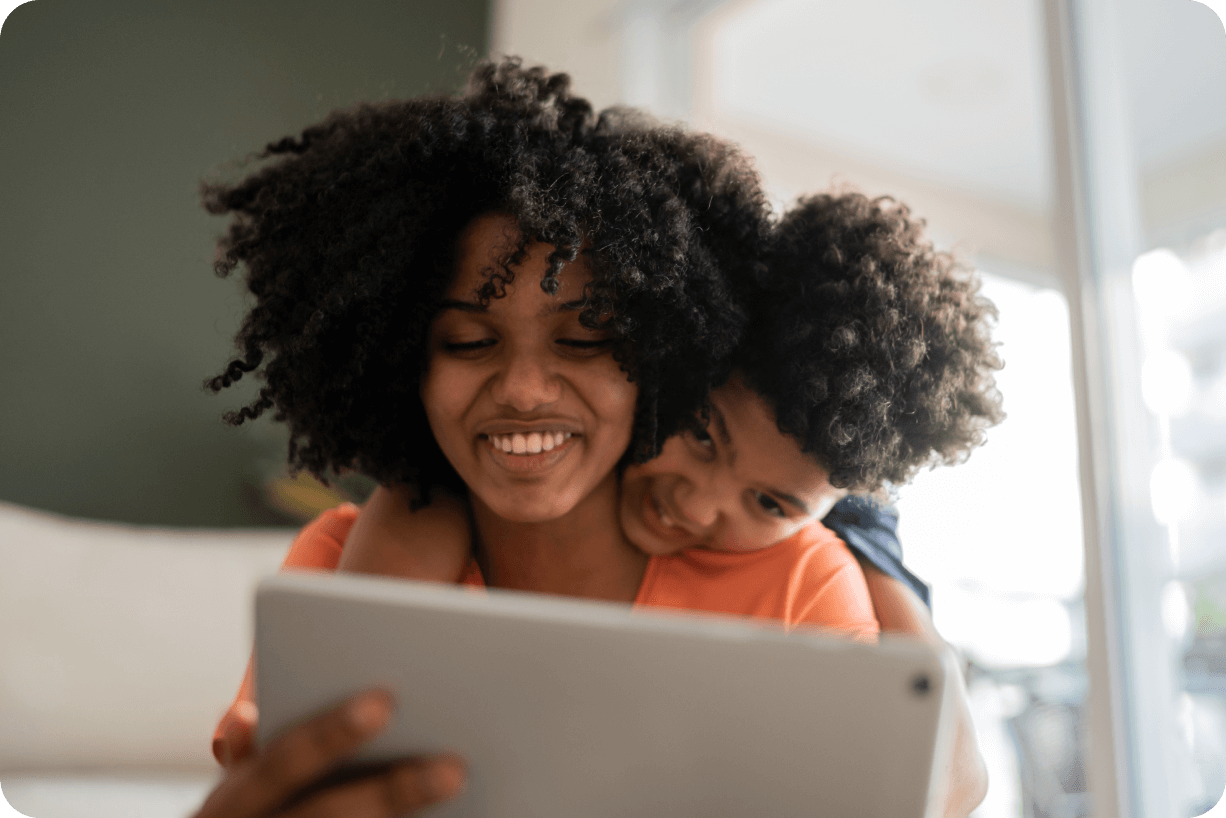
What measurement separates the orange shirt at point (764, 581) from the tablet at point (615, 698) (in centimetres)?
42

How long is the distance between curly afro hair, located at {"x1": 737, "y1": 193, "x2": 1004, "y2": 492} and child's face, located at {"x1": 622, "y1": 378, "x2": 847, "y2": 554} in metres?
0.03

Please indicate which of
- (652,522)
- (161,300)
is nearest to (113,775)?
(161,300)

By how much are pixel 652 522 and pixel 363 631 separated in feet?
1.94

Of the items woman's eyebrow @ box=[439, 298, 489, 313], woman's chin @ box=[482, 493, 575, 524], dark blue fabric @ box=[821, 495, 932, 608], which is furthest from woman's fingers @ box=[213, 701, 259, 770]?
dark blue fabric @ box=[821, 495, 932, 608]

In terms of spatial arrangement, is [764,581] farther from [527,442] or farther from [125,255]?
[125,255]

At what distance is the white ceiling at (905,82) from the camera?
269 cm

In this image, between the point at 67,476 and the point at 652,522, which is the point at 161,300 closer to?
the point at 67,476

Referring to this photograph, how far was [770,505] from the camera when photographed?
112cm

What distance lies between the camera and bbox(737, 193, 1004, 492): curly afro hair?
1.05m

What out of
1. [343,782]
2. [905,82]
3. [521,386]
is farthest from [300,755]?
[905,82]

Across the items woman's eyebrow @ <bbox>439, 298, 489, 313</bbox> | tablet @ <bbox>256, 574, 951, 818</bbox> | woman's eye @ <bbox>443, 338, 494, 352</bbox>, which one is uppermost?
woman's eyebrow @ <bbox>439, 298, 489, 313</bbox>

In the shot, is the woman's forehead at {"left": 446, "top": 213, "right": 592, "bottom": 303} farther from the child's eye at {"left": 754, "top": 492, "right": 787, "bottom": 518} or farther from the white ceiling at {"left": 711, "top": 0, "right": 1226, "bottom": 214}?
the white ceiling at {"left": 711, "top": 0, "right": 1226, "bottom": 214}

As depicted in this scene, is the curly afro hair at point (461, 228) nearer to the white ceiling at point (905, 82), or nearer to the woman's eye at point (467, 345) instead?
the woman's eye at point (467, 345)

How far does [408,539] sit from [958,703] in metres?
0.62
